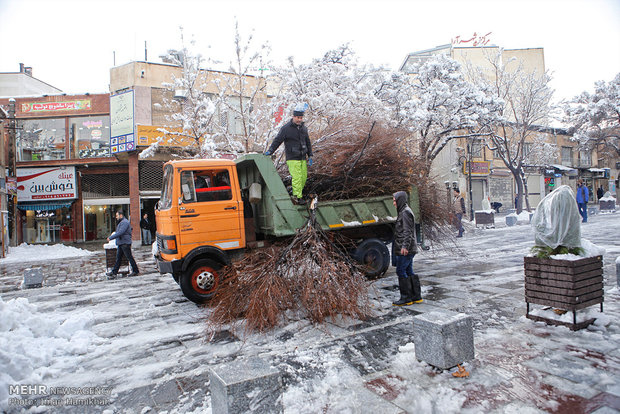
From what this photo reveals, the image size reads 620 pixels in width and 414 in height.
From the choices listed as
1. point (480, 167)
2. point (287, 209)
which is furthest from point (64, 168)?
point (480, 167)

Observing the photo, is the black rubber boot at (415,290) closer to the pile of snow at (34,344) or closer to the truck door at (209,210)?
the truck door at (209,210)

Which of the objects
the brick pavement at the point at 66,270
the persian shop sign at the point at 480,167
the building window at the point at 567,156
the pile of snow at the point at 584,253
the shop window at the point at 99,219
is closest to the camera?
the pile of snow at the point at 584,253

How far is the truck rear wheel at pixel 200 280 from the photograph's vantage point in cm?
690

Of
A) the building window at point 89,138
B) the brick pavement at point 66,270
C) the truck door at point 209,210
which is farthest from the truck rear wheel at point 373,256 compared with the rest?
the building window at point 89,138

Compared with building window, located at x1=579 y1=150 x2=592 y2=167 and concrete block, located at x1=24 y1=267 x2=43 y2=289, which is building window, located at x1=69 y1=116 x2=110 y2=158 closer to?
concrete block, located at x1=24 y1=267 x2=43 y2=289

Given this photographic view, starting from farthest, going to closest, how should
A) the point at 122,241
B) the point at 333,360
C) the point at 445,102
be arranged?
the point at 445,102
the point at 122,241
the point at 333,360

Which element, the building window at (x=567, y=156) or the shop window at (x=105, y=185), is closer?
the shop window at (x=105, y=185)

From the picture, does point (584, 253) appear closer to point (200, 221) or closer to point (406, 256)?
point (406, 256)

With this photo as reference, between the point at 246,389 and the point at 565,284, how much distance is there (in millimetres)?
3918

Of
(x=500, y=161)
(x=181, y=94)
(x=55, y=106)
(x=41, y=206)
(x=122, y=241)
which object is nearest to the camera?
(x=122, y=241)

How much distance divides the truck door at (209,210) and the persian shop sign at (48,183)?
70.4 feet

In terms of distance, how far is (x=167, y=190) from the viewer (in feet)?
24.4

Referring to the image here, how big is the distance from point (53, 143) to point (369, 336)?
2662 centimetres

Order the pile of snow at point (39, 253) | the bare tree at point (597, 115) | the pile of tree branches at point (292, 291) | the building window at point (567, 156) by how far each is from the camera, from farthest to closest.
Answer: the building window at point (567, 156)
the bare tree at point (597, 115)
the pile of snow at point (39, 253)
the pile of tree branches at point (292, 291)
